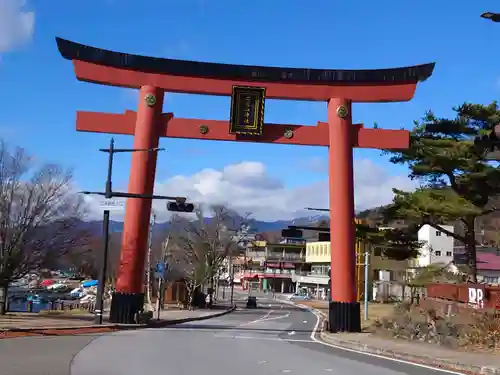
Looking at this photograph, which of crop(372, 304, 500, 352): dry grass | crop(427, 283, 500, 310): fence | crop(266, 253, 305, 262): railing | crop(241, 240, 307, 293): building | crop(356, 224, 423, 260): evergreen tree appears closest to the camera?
crop(372, 304, 500, 352): dry grass

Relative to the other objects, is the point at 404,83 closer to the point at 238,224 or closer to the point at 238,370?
the point at 238,370

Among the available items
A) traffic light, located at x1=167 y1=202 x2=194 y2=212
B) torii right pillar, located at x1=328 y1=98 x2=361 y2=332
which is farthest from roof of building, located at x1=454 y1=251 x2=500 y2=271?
traffic light, located at x1=167 y1=202 x2=194 y2=212

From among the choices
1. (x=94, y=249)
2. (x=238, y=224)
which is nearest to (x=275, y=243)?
(x=238, y=224)

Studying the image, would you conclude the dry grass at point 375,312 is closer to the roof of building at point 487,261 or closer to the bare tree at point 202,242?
the roof of building at point 487,261

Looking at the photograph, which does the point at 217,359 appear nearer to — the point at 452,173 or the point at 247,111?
the point at 247,111

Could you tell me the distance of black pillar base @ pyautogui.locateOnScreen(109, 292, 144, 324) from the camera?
25.5 meters

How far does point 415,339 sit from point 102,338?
10365 mm

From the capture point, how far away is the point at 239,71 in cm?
2694

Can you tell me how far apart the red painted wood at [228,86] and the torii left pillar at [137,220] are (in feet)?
2.63

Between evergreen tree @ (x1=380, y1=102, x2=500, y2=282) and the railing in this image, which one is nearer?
evergreen tree @ (x1=380, y1=102, x2=500, y2=282)

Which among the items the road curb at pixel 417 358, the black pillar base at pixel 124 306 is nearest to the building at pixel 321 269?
the black pillar base at pixel 124 306

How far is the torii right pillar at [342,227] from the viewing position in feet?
84.7

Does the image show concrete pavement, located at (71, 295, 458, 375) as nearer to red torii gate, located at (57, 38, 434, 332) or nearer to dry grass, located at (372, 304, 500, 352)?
dry grass, located at (372, 304, 500, 352)

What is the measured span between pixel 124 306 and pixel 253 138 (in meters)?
9.02
